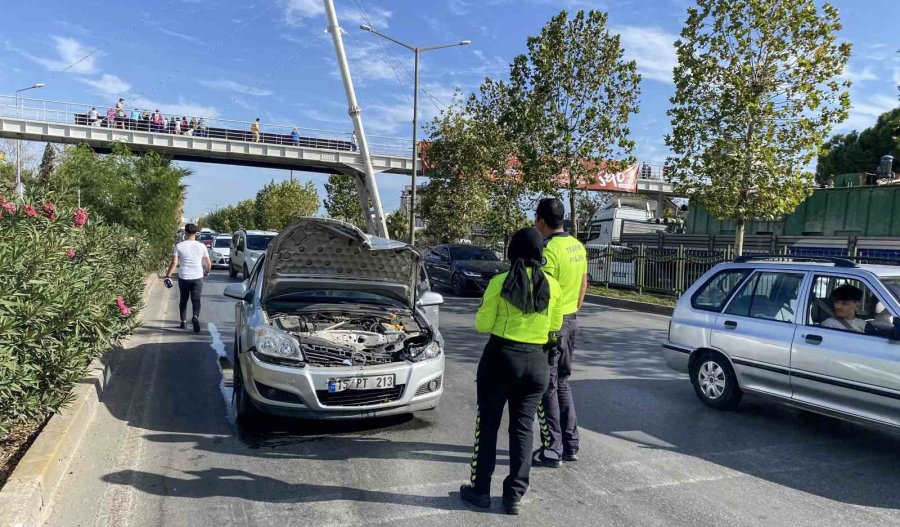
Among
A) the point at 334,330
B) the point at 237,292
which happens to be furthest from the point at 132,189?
the point at 334,330

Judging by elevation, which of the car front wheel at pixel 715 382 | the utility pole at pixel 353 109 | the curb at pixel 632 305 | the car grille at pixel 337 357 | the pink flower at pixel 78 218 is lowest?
the curb at pixel 632 305

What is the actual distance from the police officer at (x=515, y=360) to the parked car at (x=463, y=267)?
1368 centimetres

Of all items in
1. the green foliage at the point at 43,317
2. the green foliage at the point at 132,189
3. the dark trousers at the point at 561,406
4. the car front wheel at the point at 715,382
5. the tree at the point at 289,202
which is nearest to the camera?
the green foliage at the point at 43,317

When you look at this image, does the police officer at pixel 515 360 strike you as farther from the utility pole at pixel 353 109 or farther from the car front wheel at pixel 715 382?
the utility pole at pixel 353 109

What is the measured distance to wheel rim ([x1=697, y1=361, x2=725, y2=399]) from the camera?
6.28 m

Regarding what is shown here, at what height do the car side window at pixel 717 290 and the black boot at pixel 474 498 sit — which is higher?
the car side window at pixel 717 290

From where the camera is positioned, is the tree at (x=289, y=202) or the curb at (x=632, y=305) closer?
the curb at (x=632, y=305)

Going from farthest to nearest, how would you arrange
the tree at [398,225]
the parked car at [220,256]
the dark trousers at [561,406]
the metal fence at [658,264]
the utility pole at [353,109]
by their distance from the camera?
the tree at [398,225] → the parked car at [220,256] → the utility pole at [353,109] → the metal fence at [658,264] → the dark trousers at [561,406]

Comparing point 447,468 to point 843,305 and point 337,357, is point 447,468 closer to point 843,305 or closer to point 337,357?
point 337,357

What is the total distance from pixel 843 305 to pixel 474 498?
142 inches

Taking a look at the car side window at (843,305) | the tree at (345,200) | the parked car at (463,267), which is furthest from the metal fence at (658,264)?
the tree at (345,200)

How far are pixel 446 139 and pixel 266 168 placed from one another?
19.6 m

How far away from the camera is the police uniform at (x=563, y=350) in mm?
4211

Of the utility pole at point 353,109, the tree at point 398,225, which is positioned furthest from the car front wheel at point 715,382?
the tree at point 398,225
